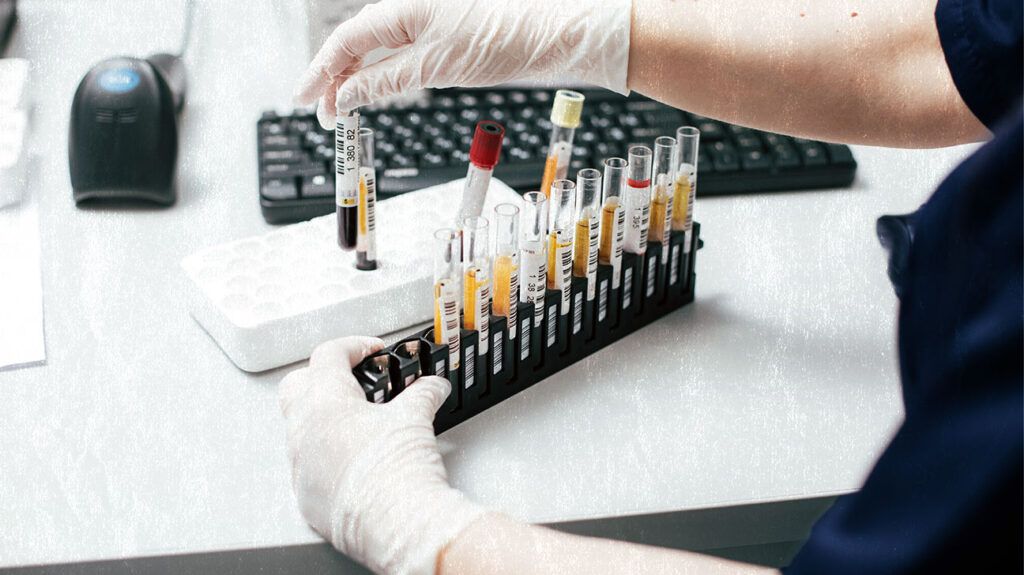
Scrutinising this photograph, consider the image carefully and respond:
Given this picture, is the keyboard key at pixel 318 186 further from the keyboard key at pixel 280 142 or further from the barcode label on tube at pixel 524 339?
the barcode label on tube at pixel 524 339

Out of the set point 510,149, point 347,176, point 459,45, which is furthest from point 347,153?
point 510,149

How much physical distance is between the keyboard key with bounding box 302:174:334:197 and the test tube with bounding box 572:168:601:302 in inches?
10.6

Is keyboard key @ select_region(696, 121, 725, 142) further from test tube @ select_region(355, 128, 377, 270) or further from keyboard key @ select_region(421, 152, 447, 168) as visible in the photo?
test tube @ select_region(355, 128, 377, 270)

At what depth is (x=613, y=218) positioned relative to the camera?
82cm

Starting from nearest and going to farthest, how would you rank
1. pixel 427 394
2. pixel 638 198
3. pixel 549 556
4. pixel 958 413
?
1. pixel 958 413
2. pixel 549 556
3. pixel 427 394
4. pixel 638 198

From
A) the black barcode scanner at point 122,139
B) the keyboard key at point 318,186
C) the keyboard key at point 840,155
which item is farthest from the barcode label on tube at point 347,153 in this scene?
the keyboard key at point 840,155

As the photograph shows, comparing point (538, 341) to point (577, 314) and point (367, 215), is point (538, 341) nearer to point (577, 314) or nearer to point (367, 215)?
point (577, 314)

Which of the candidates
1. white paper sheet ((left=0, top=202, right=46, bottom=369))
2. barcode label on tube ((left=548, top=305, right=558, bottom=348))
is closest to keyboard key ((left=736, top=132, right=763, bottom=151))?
barcode label on tube ((left=548, top=305, right=558, bottom=348))

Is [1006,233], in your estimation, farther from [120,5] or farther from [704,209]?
[120,5]

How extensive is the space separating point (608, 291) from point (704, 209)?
228 mm

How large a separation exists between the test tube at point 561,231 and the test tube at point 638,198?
0.19 feet

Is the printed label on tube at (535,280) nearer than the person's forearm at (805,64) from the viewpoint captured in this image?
Yes

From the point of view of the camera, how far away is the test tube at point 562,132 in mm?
896

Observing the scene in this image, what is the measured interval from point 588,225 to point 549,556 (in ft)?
0.90
